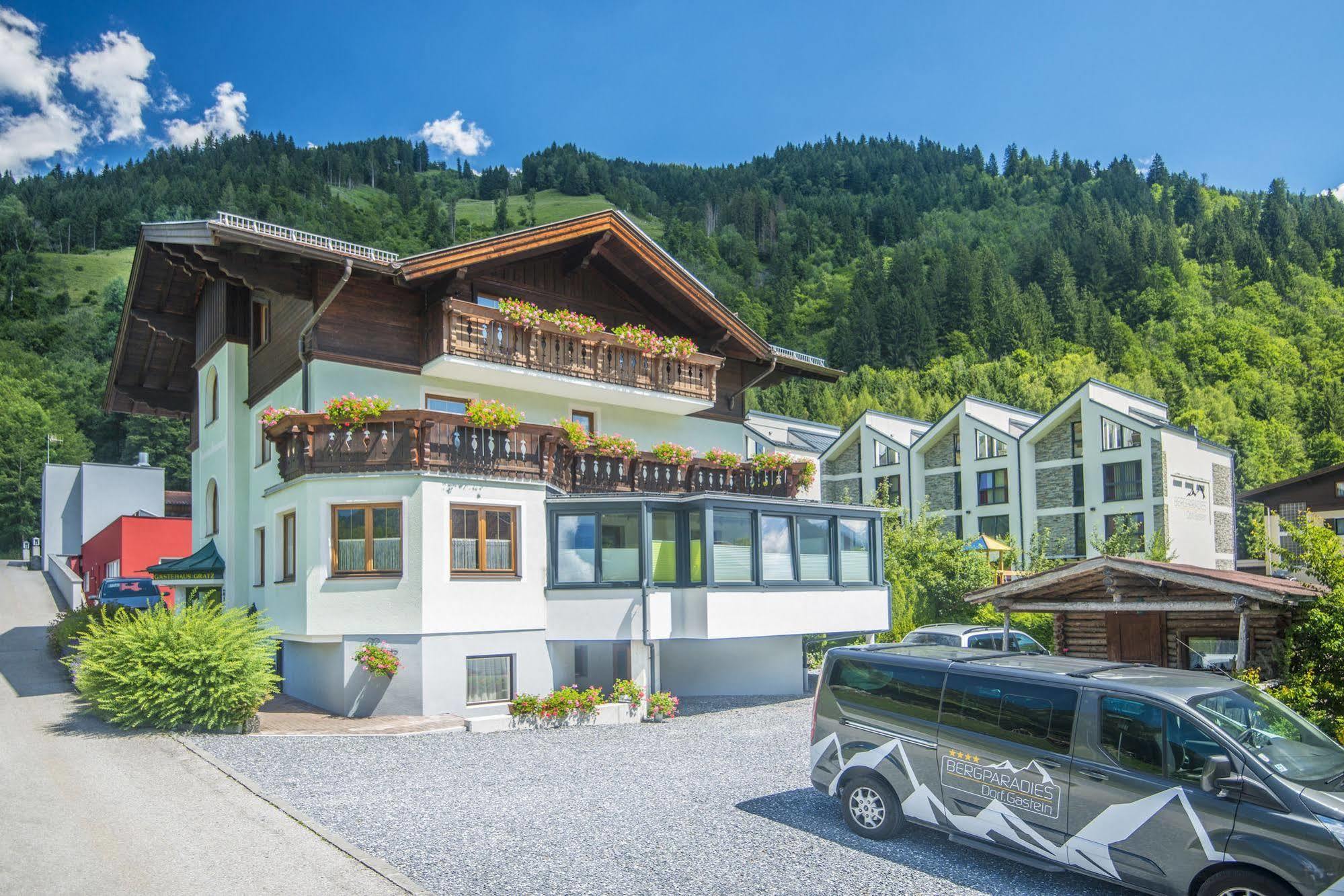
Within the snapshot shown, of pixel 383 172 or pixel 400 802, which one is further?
pixel 383 172

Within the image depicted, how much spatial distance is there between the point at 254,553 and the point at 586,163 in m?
174

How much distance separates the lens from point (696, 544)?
64.3ft

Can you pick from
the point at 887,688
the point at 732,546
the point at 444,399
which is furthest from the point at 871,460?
the point at 887,688

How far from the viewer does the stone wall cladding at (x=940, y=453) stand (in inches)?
2466

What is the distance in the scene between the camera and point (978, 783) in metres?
9.76

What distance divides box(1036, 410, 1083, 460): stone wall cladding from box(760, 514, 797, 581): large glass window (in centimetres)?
4074

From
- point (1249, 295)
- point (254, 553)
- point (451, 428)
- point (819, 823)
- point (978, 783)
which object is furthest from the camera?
point (1249, 295)

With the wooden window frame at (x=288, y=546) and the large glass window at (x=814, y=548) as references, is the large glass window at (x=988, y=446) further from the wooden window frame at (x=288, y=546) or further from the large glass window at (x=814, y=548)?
the wooden window frame at (x=288, y=546)

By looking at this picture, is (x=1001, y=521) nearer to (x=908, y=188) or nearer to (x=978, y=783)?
(x=978, y=783)

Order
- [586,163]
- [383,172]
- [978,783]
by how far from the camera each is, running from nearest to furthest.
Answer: [978,783], [383,172], [586,163]

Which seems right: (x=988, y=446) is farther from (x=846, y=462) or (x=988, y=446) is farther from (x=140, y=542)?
(x=140, y=542)

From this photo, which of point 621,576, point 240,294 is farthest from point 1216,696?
point 240,294

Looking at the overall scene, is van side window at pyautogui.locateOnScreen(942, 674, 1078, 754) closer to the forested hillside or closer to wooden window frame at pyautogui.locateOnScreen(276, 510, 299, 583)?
wooden window frame at pyautogui.locateOnScreen(276, 510, 299, 583)

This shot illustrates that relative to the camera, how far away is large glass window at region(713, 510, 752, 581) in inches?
773
